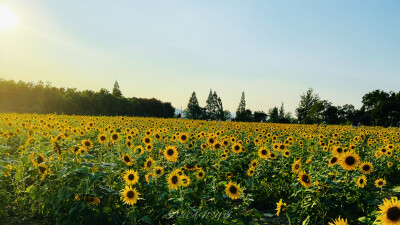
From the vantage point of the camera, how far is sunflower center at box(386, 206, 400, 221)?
7.23 ft

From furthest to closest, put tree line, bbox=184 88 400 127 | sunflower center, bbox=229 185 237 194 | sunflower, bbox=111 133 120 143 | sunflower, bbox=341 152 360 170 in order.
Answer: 1. tree line, bbox=184 88 400 127
2. sunflower, bbox=111 133 120 143
3. sunflower, bbox=341 152 360 170
4. sunflower center, bbox=229 185 237 194

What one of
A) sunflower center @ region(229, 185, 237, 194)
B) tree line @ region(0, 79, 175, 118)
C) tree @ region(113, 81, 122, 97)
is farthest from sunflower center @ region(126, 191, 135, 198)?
tree @ region(113, 81, 122, 97)

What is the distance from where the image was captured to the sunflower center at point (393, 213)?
2.21 meters

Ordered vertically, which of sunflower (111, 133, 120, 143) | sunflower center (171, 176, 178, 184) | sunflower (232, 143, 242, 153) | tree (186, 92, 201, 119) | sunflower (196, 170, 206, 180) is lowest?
sunflower (196, 170, 206, 180)

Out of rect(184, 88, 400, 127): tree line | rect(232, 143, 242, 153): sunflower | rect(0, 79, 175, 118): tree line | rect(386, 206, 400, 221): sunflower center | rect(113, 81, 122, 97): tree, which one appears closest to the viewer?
rect(386, 206, 400, 221): sunflower center

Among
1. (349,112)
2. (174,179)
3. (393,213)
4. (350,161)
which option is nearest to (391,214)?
(393,213)

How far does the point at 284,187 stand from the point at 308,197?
1.86 meters

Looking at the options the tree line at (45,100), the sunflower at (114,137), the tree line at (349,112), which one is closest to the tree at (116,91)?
the tree line at (45,100)

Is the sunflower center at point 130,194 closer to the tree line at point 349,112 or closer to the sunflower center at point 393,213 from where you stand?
the sunflower center at point 393,213

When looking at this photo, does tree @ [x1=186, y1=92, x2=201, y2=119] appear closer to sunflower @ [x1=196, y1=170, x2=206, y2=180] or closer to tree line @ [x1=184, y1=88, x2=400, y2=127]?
tree line @ [x1=184, y1=88, x2=400, y2=127]

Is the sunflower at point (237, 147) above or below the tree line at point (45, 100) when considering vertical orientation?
below

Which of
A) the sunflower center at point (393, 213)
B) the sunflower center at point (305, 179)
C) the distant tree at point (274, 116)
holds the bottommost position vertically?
the sunflower center at point (305, 179)

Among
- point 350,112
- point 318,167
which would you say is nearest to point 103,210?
point 318,167

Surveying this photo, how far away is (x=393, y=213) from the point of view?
2.22 m
